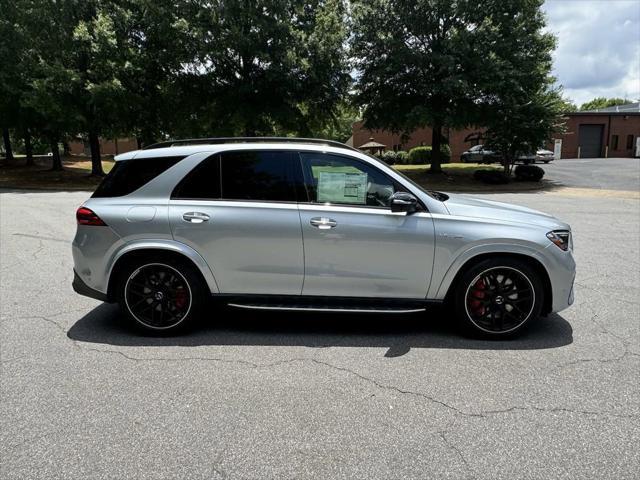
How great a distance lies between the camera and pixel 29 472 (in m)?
2.36

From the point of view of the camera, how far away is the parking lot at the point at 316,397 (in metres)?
2.46

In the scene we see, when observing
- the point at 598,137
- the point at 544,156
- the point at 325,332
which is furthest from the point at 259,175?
the point at 598,137

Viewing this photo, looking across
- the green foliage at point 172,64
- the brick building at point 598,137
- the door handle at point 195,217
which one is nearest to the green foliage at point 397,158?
the brick building at point 598,137

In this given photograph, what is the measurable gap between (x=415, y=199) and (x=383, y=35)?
22.0m

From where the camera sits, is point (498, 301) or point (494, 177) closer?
point (498, 301)

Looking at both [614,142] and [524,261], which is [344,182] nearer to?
[524,261]

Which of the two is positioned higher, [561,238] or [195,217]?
[195,217]

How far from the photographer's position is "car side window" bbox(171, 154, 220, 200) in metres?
4.14

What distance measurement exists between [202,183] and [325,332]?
1.82m

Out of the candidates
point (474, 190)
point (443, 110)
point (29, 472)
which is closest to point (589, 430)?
point (29, 472)

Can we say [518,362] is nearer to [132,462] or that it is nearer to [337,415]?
[337,415]

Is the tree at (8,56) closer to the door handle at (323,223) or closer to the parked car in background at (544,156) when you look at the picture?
the door handle at (323,223)

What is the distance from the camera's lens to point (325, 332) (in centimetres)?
423

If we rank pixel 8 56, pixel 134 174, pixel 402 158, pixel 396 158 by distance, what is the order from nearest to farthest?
pixel 134 174
pixel 8 56
pixel 402 158
pixel 396 158
